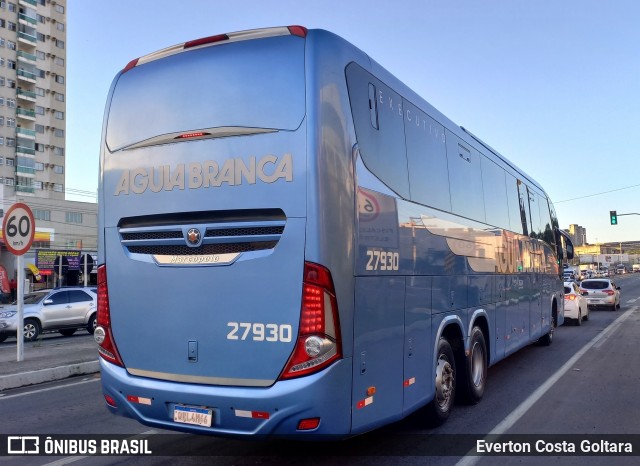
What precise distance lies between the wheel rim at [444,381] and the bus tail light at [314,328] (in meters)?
2.54

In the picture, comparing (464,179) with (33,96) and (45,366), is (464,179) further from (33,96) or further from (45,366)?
(33,96)

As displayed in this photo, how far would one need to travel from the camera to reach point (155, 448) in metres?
5.82

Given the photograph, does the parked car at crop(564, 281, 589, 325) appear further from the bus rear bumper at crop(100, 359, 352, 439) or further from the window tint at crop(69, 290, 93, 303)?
the bus rear bumper at crop(100, 359, 352, 439)

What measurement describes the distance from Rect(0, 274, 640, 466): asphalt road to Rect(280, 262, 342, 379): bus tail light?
1.55 meters

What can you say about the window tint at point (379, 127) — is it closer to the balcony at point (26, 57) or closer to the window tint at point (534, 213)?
the window tint at point (534, 213)

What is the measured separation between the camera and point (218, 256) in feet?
15.0

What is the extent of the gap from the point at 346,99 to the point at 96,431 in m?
4.77

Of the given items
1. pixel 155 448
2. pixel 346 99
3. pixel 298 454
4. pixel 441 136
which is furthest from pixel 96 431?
pixel 441 136

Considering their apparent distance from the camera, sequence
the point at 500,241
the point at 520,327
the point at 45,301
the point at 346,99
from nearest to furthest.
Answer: the point at 346,99 → the point at 500,241 → the point at 520,327 → the point at 45,301

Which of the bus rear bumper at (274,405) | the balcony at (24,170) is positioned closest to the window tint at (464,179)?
the bus rear bumper at (274,405)

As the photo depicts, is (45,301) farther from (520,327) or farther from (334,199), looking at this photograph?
(334,199)

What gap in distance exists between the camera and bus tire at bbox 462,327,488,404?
7.26 metres

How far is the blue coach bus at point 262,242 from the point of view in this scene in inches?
169

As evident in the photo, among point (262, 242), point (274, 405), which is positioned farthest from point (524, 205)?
point (274, 405)
